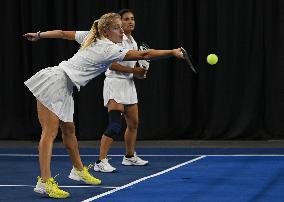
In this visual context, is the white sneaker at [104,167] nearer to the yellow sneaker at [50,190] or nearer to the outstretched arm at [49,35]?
the outstretched arm at [49,35]

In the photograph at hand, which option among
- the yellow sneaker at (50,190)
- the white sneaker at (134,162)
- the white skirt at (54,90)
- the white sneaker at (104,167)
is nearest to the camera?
the yellow sneaker at (50,190)

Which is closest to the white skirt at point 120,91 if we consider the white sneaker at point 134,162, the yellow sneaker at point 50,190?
the white sneaker at point 134,162

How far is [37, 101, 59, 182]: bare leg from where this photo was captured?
5707mm

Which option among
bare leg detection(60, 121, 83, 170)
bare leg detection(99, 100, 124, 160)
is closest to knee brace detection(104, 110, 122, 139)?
bare leg detection(99, 100, 124, 160)

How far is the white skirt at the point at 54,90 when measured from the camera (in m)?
5.80

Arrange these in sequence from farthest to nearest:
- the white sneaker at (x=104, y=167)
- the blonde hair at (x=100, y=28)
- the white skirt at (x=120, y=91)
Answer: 1. the white skirt at (x=120, y=91)
2. the white sneaker at (x=104, y=167)
3. the blonde hair at (x=100, y=28)

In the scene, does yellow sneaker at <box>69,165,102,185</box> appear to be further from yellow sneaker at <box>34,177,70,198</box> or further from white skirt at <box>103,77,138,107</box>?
white skirt at <box>103,77,138,107</box>

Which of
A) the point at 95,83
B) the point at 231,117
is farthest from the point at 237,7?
the point at 95,83

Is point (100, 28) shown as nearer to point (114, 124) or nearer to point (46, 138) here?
point (46, 138)

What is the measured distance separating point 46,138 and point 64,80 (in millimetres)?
492

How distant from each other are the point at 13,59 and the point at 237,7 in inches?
143

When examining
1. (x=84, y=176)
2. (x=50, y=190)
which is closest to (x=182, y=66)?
(x=84, y=176)

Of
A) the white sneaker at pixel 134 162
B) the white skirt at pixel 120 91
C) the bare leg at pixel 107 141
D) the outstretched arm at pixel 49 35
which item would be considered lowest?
the white sneaker at pixel 134 162

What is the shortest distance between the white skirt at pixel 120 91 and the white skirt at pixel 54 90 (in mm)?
1833
